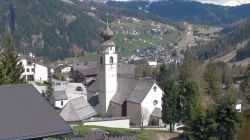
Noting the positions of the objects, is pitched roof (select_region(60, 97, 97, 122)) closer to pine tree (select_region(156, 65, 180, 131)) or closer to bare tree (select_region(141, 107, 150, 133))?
bare tree (select_region(141, 107, 150, 133))

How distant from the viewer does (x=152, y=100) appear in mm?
59281

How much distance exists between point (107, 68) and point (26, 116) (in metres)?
38.0

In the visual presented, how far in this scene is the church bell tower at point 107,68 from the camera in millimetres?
61031

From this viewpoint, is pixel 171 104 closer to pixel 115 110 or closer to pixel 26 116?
pixel 115 110

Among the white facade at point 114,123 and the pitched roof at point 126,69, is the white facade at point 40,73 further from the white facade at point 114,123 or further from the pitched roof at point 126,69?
the white facade at point 114,123

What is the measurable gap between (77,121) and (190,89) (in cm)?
1315

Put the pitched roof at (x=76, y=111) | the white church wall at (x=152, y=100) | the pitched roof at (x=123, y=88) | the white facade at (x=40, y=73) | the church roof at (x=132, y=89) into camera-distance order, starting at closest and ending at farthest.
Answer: the pitched roof at (x=76, y=111) → the white church wall at (x=152, y=100) → the church roof at (x=132, y=89) → the pitched roof at (x=123, y=88) → the white facade at (x=40, y=73)

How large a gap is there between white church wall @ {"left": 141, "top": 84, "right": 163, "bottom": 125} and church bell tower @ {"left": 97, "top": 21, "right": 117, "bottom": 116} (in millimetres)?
Result: 5320

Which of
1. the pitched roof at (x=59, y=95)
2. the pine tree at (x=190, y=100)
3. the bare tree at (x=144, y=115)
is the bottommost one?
the bare tree at (x=144, y=115)

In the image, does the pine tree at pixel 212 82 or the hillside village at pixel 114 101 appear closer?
the hillside village at pixel 114 101

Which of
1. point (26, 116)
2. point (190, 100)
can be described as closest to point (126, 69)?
point (190, 100)

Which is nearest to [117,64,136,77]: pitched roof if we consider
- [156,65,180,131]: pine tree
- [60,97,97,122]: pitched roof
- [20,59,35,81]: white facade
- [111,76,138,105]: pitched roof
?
[20,59,35,81]: white facade

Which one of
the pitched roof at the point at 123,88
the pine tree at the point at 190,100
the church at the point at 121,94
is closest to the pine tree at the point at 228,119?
the pine tree at the point at 190,100

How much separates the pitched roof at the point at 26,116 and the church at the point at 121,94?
34.0m
